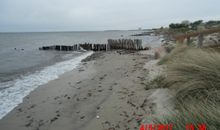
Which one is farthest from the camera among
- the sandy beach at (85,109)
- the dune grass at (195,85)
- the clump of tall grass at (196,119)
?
the sandy beach at (85,109)

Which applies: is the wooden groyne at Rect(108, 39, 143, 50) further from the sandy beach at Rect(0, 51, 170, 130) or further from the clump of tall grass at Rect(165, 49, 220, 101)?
the clump of tall grass at Rect(165, 49, 220, 101)

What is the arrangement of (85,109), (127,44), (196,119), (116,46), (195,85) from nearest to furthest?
(196,119) < (195,85) < (85,109) < (127,44) < (116,46)

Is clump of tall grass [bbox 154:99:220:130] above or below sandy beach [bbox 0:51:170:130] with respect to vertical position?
above

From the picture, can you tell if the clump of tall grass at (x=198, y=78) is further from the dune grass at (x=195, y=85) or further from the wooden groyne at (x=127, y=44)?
the wooden groyne at (x=127, y=44)

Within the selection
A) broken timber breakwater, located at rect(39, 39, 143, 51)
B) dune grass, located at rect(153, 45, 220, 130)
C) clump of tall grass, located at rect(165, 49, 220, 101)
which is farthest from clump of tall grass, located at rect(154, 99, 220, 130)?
broken timber breakwater, located at rect(39, 39, 143, 51)

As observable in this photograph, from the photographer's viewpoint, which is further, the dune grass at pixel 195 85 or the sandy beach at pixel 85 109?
the sandy beach at pixel 85 109

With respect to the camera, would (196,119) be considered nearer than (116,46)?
Yes

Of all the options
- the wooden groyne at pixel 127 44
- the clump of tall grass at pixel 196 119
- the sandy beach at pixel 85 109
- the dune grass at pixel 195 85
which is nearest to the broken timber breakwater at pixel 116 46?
the wooden groyne at pixel 127 44

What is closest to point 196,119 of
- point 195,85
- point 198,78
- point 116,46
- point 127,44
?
point 195,85

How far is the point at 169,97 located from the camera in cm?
398

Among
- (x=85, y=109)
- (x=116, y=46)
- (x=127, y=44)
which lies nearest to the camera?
(x=85, y=109)

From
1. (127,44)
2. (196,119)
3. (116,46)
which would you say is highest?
(127,44)

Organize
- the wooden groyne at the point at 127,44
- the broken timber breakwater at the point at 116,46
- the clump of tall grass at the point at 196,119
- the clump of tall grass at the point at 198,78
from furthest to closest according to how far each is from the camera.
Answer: the broken timber breakwater at the point at 116,46 < the wooden groyne at the point at 127,44 < the clump of tall grass at the point at 198,78 < the clump of tall grass at the point at 196,119

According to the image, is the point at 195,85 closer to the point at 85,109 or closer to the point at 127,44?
the point at 85,109
